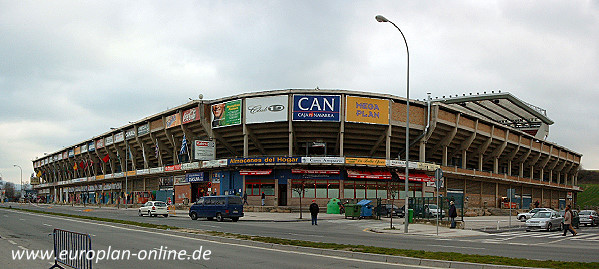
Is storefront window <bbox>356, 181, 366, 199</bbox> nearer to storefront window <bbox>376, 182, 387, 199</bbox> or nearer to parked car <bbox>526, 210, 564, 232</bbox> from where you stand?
storefront window <bbox>376, 182, 387, 199</bbox>

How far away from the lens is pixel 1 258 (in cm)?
1416

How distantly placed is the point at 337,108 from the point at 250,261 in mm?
39659

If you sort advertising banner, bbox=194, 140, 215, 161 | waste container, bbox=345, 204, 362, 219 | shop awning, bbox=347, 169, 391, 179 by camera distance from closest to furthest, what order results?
waste container, bbox=345, 204, 362, 219 → shop awning, bbox=347, 169, 391, 179 → advertising banner, bbox=194, 140, 215, 161

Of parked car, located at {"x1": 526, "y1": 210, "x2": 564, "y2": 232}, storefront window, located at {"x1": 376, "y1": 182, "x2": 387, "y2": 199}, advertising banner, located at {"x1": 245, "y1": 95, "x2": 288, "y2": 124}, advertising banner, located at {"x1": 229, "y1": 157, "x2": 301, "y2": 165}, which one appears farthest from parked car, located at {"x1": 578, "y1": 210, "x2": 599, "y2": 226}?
advertising banner, located at {"x1": 245, "y1": 95, "x2": 288, "y2": 124}

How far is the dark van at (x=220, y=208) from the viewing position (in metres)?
35.9

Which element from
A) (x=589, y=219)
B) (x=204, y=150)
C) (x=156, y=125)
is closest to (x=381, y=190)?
(x=204, y=150)

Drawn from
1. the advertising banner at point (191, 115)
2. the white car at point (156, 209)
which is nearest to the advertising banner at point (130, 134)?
the advertising banner at point (191, 115)

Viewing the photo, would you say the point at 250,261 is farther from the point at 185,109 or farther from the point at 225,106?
the point at 185,109

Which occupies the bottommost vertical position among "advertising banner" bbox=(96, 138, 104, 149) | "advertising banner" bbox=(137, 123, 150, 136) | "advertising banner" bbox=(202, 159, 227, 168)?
"advertising banner" bbox=(202, 159, 227, 168)

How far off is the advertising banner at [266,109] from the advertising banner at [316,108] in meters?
1.34

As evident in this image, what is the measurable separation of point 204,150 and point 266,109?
32.4 feet

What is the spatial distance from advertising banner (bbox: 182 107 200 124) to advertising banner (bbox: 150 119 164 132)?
26.4 feet

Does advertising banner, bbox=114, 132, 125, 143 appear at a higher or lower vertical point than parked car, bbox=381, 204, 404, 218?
higher

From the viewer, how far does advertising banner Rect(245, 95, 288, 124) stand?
5256cm
